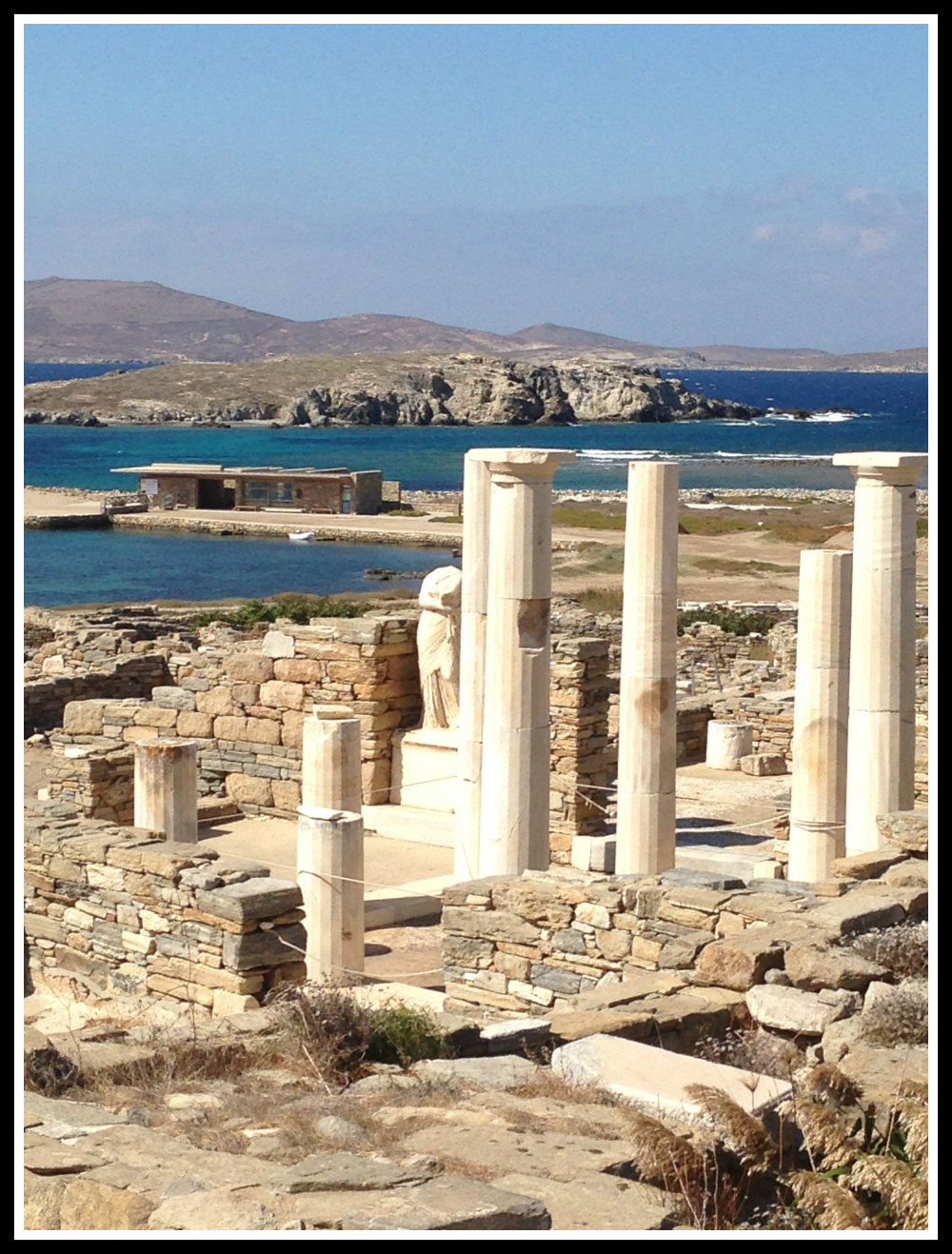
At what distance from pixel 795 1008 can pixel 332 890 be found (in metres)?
4.30

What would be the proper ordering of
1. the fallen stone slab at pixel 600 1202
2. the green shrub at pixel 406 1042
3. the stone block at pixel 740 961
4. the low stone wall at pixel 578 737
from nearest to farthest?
the fallen stone slab at pixel 600 1202, the green shrub at pixel 406 1042, the stone block at pixel 740 961, the low stone wall at pixel 578 737

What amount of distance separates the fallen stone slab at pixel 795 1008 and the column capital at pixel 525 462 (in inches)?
191

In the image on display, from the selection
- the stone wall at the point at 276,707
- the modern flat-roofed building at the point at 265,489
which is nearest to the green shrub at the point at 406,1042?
the stone wall at the point at 276,707

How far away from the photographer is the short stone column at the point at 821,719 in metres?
14.5

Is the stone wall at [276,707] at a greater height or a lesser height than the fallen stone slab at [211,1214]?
greater

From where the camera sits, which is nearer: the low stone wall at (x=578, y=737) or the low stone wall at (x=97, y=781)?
the low stone wall at (x=97, y=781)

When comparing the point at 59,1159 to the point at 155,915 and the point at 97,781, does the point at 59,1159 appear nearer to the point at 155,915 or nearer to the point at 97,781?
the point at 155,915

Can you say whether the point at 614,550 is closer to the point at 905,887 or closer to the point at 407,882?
the point at 407,882

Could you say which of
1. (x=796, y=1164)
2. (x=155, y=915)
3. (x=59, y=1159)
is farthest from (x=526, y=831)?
(x=59, y=1159)

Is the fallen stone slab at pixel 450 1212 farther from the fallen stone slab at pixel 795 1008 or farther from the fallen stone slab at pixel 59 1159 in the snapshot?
the fallen stone slab at pixel 795 1008

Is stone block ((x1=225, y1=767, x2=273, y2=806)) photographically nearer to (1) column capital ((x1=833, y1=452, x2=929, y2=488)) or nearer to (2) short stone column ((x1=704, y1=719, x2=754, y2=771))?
(2) short stone column ((x1=704, y1=719, x2=754, y2=771))

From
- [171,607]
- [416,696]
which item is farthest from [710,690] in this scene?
[171,607]

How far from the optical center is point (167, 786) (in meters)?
15.3

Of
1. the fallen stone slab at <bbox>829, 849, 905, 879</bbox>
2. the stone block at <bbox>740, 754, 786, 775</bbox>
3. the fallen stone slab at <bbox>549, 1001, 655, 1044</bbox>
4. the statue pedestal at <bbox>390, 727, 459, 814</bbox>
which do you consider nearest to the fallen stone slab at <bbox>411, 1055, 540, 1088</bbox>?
the fallen stone slab at <bbox>549, 1001, 655, 1044</bbox>
